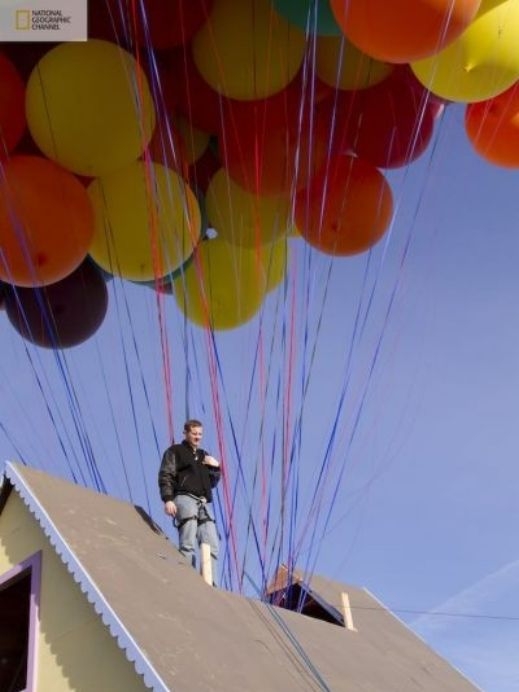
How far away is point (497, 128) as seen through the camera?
20.8 ft

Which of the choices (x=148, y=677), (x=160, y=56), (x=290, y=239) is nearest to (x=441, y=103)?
(x=290, y=239)

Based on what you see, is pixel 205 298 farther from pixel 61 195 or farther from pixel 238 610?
pixel 238 610

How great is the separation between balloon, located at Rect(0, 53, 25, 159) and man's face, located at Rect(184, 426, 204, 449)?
195cm

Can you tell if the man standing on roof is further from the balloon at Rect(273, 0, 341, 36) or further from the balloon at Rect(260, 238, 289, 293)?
the balloon at Rect(273, 0, 341, 36)

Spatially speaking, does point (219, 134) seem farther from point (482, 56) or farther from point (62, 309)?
point (482, 56)

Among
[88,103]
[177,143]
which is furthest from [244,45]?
[88,103]

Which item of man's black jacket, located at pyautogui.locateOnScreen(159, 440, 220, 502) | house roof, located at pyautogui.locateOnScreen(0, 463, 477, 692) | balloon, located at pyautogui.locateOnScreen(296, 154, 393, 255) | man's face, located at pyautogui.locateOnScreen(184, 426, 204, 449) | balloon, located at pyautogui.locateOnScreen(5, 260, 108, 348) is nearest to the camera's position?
house roof, located at pyautogui.locateOnScreen(0, 463, 477, 692)

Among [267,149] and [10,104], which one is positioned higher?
[267,149]

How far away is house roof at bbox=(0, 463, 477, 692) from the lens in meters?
5.00

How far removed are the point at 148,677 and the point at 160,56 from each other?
349cm

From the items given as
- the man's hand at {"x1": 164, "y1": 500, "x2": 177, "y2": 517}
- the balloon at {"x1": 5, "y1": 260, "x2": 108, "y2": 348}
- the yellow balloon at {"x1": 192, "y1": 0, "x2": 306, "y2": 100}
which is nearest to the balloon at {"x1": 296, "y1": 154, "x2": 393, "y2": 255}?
the yellow balloon at {"x1": 192, "y1": 0, "x2": 306, "y2": 100}

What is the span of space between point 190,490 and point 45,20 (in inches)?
108

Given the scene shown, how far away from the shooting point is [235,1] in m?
6.04

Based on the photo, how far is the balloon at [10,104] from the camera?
5855mm
